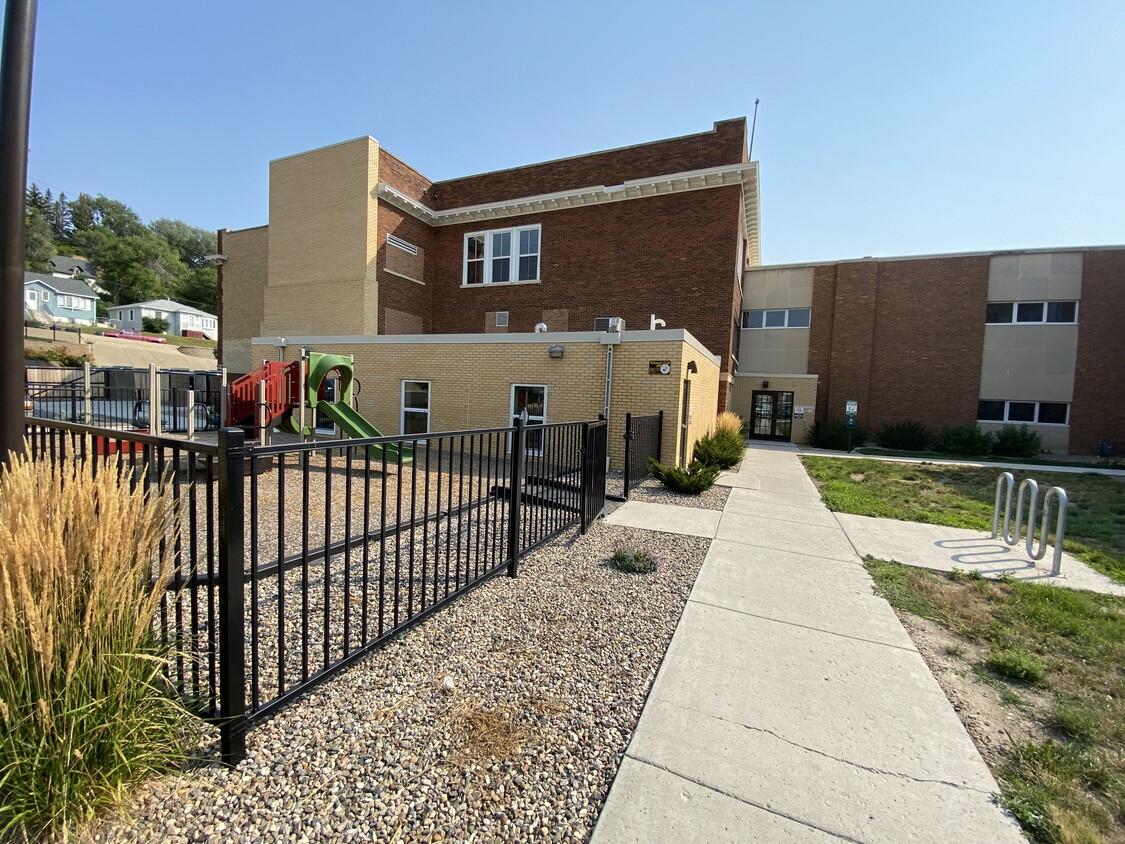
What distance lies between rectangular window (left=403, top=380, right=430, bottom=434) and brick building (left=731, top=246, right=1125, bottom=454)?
17.1 metres

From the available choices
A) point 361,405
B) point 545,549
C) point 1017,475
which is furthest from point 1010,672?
point 1017,475

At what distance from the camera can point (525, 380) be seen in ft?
37.8

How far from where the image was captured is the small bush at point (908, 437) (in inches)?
846

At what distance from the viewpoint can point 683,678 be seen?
3.04m

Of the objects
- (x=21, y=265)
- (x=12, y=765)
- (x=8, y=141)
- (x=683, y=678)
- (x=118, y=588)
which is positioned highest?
(x=8, y=141)

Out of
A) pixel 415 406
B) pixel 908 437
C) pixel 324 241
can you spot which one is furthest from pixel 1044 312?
pixel 324 241

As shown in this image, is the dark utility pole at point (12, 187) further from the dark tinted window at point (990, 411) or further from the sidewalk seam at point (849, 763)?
the dark tinted window at point (990, 411)

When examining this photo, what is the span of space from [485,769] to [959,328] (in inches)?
1084

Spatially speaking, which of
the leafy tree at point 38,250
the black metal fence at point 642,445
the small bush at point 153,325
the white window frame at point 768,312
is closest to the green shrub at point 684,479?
the black metal fence at point 642,445

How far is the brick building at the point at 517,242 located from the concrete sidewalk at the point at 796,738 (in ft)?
43.1

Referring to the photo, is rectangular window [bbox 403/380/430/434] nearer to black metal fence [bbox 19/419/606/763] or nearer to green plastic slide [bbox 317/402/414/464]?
green plastic slide [bbox 317/402/414/464]

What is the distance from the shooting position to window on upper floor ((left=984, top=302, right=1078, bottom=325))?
20797mm

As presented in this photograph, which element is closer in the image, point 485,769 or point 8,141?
point 485,769

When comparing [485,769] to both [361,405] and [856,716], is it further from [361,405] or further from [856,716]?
[361,405]
